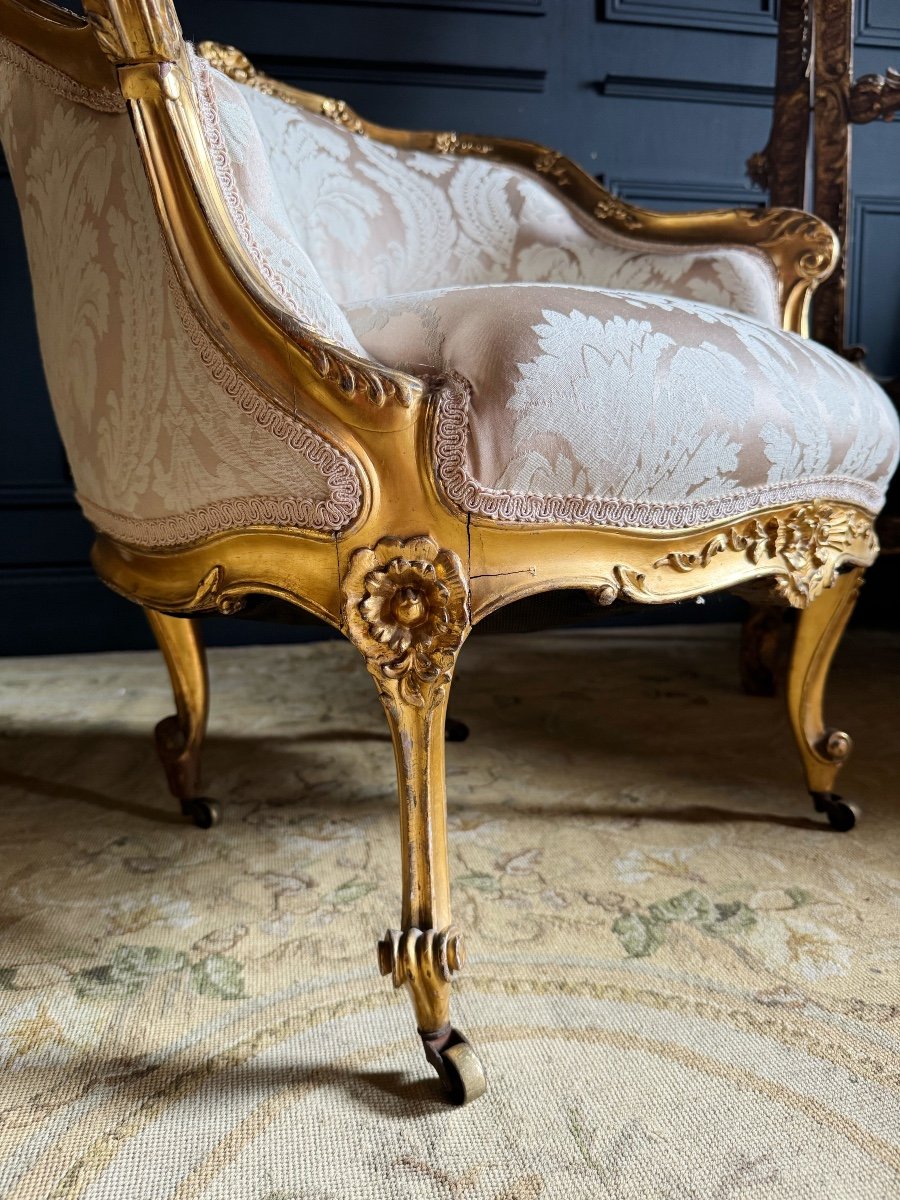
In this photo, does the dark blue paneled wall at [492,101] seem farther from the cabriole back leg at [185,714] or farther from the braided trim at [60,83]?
the braided trim at [60,83]

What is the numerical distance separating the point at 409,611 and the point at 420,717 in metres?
0.06

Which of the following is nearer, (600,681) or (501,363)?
(501,363)

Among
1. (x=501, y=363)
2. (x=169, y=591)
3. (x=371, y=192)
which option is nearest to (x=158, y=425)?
(x=169, y=591)

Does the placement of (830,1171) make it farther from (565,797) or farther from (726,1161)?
(565,797)

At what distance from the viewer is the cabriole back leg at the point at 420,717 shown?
492 millimetres

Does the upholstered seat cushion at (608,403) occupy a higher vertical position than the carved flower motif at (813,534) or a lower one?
higher

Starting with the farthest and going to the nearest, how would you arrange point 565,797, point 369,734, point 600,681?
1. point 600,681
2. point 369,734
3. point 565,797

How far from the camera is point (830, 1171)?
0.43 m

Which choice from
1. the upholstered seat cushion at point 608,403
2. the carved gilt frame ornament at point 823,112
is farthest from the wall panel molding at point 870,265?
the upholstered seat cushion at point 608,403

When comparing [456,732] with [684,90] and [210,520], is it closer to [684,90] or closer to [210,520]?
[210,520]

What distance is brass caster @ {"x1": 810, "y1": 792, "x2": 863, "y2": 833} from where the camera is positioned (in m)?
0.81

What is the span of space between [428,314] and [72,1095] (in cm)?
49

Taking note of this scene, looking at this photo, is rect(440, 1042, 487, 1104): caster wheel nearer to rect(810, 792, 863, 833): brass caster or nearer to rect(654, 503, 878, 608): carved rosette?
rect(654, 503, 878, 608): carved rosette

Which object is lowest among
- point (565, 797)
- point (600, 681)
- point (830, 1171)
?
point (600, 681)
